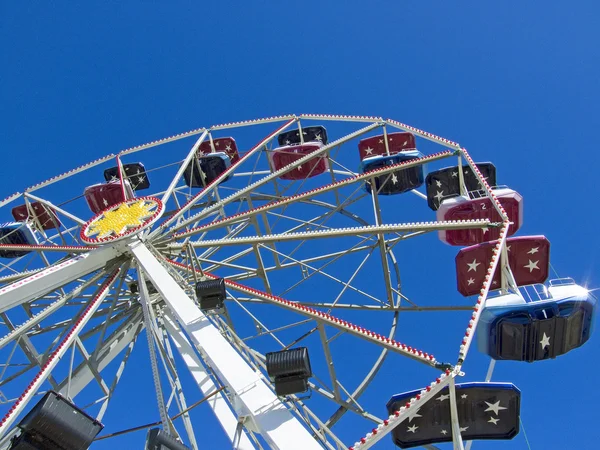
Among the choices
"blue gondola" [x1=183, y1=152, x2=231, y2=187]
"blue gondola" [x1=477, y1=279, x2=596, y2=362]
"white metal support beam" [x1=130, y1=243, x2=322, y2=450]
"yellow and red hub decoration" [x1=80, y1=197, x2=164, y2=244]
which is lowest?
"blue gondola" [x1=477, y1=279, x2=596, y2=362]

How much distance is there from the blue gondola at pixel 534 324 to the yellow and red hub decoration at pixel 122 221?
9.04 metres

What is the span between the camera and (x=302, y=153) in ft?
69.1

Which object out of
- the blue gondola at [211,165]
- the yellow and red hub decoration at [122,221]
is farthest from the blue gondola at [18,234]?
the blue gondola at [211,165]

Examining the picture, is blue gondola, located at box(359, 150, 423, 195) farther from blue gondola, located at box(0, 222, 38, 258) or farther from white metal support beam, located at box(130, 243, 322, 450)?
blue gondola, located at box(0, 222, 38, 258)

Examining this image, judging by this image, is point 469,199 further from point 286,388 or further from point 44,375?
point 44,375

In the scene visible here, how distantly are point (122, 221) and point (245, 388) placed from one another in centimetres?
919

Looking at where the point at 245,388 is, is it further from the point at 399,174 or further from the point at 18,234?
the point at 18,234

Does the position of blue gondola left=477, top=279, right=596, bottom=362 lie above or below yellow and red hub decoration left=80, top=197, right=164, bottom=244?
below

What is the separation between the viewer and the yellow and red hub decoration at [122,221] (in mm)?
14562

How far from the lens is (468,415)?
9820 millimetres

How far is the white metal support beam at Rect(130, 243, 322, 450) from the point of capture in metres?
7.09

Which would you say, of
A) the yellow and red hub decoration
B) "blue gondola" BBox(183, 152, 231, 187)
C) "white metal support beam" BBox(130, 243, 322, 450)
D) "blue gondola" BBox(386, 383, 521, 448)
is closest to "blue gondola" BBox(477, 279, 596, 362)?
"blue gondola" BBox(386, 383, 521, 448)

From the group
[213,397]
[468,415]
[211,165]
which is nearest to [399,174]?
[211,165]

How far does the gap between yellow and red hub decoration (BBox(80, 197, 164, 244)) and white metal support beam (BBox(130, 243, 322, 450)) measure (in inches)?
202
